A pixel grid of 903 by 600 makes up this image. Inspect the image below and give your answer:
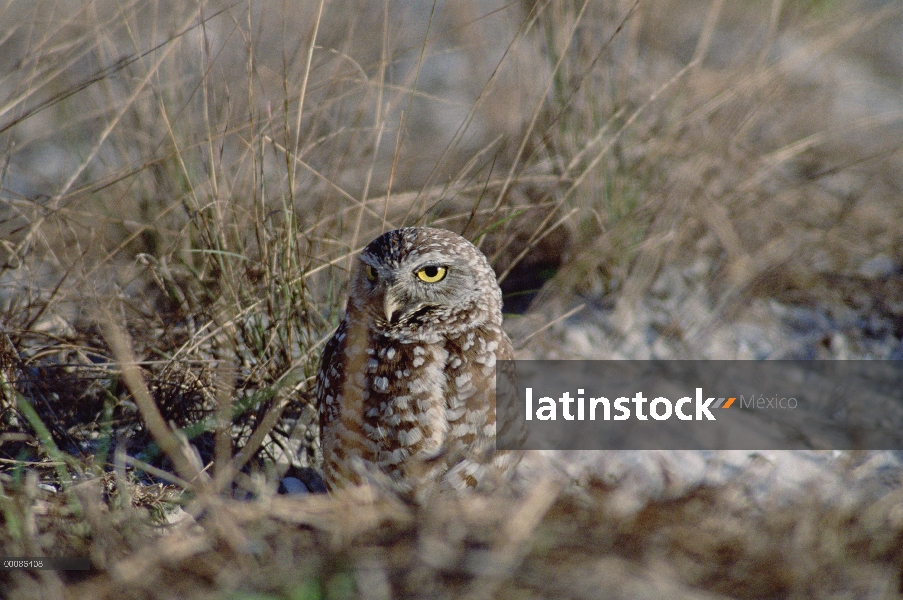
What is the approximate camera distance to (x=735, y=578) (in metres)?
1.65

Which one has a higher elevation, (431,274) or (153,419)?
(431,274)

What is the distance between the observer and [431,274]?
231 cm

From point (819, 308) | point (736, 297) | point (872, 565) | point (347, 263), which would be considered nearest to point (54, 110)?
point (347, 263)

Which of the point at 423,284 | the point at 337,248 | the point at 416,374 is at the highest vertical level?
the point at 337,248

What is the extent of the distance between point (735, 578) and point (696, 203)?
8.36 ft

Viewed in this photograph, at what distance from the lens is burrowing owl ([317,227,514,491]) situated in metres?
2.28

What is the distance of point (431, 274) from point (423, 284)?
1.5 inches

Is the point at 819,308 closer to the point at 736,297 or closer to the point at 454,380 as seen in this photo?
the point at 736,297

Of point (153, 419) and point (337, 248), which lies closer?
point (153, 419)

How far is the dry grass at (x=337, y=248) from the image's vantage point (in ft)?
5.58

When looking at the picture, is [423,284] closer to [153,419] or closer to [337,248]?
[337,248]

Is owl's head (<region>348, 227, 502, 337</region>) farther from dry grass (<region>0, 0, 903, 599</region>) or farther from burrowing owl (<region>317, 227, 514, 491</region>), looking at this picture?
dry grass (<region>0, 0, 903, 599</region>)

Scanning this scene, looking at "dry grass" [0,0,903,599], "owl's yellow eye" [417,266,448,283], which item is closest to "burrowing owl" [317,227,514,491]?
"owl's yellow eye" [417,266,448,283]

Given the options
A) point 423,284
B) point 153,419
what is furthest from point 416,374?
point 153,419
